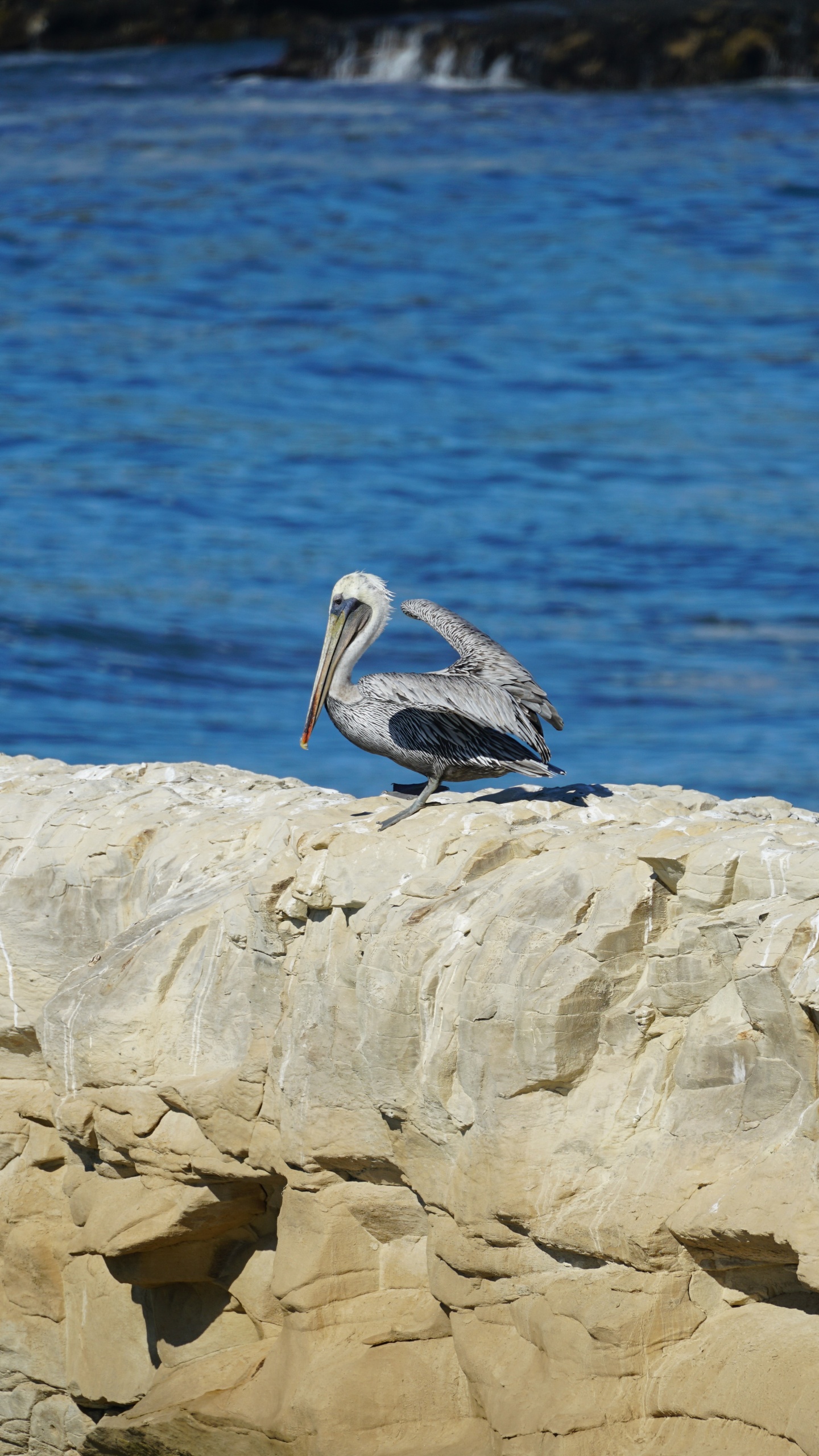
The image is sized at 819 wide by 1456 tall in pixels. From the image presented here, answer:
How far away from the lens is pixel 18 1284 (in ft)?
31.6


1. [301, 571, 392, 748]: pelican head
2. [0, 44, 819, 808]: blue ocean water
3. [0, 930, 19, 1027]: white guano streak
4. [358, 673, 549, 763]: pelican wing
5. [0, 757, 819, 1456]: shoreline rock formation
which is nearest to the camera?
[0, 757, 819, 1456]: shoreline rock formation

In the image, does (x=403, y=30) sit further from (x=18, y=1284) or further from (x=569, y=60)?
(x=18, y=1284)

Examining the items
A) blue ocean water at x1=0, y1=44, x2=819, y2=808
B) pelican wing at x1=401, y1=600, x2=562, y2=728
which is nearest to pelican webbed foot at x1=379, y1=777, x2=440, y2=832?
pelican wing at x1=401, y1=600, x2=562, y2=728

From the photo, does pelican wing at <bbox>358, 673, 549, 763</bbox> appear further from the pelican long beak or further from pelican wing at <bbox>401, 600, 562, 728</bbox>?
the pelican long beak

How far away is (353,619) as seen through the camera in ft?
29.4

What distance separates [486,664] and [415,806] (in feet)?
2.38

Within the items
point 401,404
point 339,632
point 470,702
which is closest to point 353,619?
point 339,632

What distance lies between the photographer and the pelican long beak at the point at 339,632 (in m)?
8.88

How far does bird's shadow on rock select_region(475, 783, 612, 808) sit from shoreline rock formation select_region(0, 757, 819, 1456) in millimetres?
37

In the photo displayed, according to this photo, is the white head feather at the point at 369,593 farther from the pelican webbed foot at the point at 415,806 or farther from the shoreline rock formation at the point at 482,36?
the shoreline rock formation at the point at 482,36

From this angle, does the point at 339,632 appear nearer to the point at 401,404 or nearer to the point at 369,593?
the point at 369,593

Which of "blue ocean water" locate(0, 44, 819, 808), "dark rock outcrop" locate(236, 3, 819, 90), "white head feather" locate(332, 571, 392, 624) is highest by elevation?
"dark rock outcrop" locate(236, 3, 819, 90)

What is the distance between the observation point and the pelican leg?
8133mm

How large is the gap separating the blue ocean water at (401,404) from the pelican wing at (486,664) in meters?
10.2
